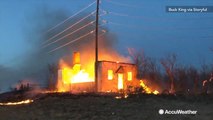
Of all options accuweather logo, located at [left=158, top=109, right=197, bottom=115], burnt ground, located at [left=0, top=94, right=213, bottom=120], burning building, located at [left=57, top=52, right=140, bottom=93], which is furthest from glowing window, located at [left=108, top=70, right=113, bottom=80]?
accuweather logo, located at [left=158, top=109, right=197, bottom=115]

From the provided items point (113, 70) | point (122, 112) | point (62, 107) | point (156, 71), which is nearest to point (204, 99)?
point (122, 112)

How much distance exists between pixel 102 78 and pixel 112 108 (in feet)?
98.6

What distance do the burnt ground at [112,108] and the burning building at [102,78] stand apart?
67.2 ft

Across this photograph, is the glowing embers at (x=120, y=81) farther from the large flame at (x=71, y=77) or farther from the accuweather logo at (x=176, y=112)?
the accuweather logo at (x=176, y=112)

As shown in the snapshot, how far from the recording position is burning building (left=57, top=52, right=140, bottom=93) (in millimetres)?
59312

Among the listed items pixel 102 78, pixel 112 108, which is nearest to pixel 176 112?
pixel 112 108

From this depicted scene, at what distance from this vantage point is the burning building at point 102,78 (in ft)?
195

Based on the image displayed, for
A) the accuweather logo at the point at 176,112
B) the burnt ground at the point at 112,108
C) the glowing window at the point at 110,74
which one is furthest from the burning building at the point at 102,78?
the accuweather logo at the point at 176,112

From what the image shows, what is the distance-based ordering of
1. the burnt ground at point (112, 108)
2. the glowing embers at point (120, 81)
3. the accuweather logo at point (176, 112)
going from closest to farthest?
the accuweather logo at point (176, 112) → the burnt ground at point (112, 108) → the glowing embers at point (120, 81)

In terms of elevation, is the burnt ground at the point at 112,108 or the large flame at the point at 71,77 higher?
the large flame at the point at 71,77

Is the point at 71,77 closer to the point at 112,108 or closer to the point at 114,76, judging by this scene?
the point at 114,76

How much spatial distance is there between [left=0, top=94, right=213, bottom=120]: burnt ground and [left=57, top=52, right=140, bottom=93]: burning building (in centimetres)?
2048

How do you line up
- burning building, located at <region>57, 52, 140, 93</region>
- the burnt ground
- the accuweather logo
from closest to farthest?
1. the accuweather logo
2. the burnt ground
3. burning building, located at <region>57, 52, 140, 93</region>

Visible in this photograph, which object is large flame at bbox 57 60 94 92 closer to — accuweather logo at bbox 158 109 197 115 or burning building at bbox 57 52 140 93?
burning building at bbox 57 52 140 93
